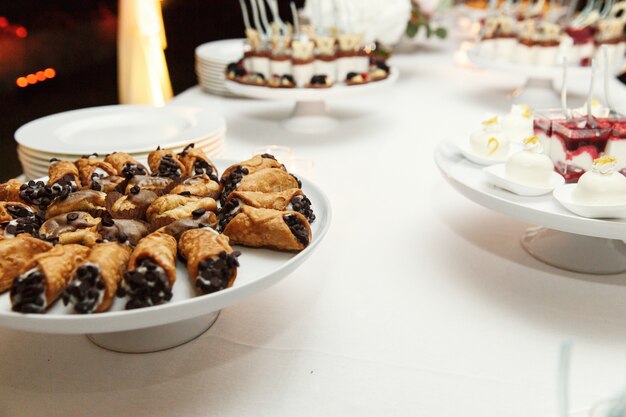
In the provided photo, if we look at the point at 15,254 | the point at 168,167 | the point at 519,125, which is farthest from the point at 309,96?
the point at 15,254

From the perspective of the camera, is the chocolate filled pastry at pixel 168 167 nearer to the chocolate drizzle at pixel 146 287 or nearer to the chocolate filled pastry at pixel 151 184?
the chocolate filled pastry at pixel 151 184

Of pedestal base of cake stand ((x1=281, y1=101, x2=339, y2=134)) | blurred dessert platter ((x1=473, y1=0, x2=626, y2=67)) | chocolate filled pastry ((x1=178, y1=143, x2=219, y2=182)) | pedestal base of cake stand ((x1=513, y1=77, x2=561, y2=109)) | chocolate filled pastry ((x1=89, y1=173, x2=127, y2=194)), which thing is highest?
chocolate filled pastry ((x1=89, y1=173, x2=127, y2=194))

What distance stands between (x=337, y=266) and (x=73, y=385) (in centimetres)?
48

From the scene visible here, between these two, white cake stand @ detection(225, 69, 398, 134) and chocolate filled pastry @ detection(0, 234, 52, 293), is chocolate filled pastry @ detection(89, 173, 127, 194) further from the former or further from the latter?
white cake stand @ detection(225, 69, 398, 134)

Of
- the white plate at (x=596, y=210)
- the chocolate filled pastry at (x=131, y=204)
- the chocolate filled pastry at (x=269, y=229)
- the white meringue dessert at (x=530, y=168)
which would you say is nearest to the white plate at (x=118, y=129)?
the chocolate filled pastry at (x=131, y=204)

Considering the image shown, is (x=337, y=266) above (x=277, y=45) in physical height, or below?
below

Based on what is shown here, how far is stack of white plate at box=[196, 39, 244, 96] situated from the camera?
2148 mm

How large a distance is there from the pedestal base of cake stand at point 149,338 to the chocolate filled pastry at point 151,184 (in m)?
0.23

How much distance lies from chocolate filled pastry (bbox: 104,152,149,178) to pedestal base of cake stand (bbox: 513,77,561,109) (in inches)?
60.1

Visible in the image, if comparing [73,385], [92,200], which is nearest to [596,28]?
[92,200]

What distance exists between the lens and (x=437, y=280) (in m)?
1.02

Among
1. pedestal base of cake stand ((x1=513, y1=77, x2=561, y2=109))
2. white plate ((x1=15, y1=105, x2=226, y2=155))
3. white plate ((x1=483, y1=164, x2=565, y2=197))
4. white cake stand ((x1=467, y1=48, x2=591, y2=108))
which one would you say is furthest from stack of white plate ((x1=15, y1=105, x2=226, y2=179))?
pedestal base of cake stand ((x1=513, y1=77, x2=561, y2=109))

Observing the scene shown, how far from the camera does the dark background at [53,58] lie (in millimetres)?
2049

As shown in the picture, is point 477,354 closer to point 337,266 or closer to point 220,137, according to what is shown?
point 337,266
